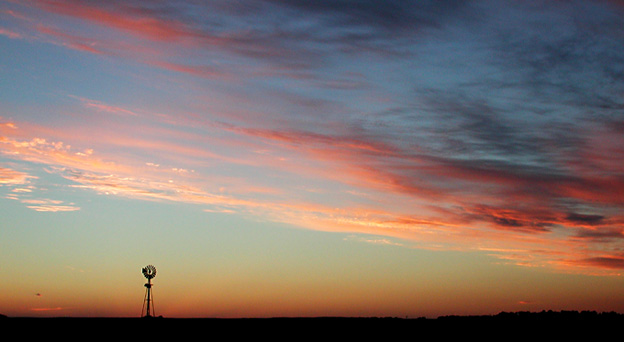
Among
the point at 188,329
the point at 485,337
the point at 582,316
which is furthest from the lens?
the point at 582,316

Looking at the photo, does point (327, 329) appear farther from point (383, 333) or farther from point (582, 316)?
point (582, 316)

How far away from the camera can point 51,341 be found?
2050 inches

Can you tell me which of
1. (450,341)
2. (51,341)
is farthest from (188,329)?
(450,341)

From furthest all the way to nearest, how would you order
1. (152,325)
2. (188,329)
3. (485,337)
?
(152,325) < (188,329) < (485,337)

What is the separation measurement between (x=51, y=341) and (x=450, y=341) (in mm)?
36166

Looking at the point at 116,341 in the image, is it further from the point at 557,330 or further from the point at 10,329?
the point at 557,330

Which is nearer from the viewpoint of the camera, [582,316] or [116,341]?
[116,341]

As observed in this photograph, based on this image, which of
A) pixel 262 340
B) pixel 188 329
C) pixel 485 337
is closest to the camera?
pixel 262 340

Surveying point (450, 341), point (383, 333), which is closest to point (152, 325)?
point (383, 333)

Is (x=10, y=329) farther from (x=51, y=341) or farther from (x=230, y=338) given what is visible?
(x=230, y=338)

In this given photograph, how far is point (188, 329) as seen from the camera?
66250 mm

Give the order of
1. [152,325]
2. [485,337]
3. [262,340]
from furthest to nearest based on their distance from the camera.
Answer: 1. [152,325]
2. [485,337]
3. [262,340]

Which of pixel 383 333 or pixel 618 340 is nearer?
pixel 618 340

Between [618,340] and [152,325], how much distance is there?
50075 millimetres
